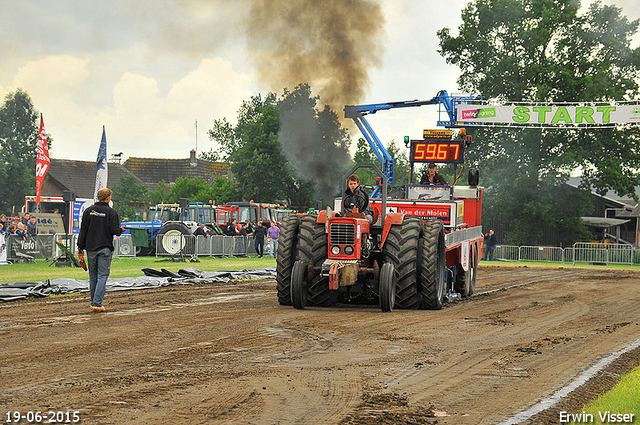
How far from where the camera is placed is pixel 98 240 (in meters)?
11.5

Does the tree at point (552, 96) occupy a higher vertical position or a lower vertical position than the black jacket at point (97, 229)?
higher

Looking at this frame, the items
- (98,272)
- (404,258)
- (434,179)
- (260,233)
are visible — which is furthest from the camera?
(260,233)

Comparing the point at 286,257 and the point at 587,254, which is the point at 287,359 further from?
the point at 587,254

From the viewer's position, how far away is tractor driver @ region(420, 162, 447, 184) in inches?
631

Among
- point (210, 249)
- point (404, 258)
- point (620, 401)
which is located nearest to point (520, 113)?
point (210, 249)

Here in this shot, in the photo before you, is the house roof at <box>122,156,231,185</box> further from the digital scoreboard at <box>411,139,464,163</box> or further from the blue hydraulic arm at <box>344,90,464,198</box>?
the digital scoreboard at <box>411,139,464,163</box>

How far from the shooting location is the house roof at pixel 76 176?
6725 cm

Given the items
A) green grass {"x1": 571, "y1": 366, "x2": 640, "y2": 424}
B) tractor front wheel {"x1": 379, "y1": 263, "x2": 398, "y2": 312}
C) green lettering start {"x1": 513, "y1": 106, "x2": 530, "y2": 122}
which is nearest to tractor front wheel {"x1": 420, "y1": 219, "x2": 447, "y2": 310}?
tractor front wheel {"x1": 379, "y1": 263, "x2": 398, "y2": 312}

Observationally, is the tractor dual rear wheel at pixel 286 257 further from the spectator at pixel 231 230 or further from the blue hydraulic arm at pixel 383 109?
the spectator at pixel 231 230

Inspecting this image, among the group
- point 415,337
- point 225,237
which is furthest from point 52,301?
point 225,237

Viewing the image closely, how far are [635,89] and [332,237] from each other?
1530 inches

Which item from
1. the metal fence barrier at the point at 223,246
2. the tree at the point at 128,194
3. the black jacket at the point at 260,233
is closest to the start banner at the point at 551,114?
the black jacket at the point at 260,233

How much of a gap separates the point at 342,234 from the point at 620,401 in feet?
20.3

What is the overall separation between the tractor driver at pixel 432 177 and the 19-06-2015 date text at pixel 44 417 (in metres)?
11.7
